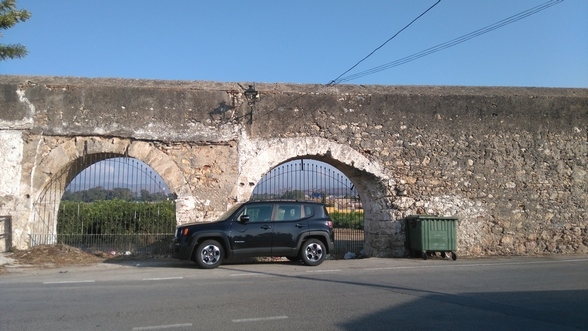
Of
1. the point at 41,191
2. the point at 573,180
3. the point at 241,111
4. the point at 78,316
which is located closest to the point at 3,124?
the point at 41,191

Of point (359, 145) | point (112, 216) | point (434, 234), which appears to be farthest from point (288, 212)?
point (112, 216)

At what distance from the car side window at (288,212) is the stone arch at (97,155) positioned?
9.43ft

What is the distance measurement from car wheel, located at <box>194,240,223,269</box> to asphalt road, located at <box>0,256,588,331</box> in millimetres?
251

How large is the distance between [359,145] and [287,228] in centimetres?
388

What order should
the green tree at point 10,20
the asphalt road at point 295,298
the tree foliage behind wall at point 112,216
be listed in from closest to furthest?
the asphalt road at point 295,298 → the green tree at point 10,20 → the tree foliage behind wall at point 112,216

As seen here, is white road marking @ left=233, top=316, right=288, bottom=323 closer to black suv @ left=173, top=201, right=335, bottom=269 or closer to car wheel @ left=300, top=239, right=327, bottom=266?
black suv @ left=173, top=201, right=335, bottom=269

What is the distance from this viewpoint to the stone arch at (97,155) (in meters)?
13.2

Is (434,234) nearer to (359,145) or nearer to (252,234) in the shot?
(359,145)

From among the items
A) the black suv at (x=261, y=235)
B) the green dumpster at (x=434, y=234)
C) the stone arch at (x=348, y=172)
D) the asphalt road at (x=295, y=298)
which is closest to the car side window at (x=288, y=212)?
the black suv at (x=261, y=235)

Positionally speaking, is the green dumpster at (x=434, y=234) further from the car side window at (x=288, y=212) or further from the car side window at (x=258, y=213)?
the car side window at (x=258, y=213)

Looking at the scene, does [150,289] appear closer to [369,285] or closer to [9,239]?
[369,285]

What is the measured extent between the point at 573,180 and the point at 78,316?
47.1 feet

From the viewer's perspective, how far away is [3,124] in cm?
1320

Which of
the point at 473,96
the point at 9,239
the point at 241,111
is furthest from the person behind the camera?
the point at 473,96
